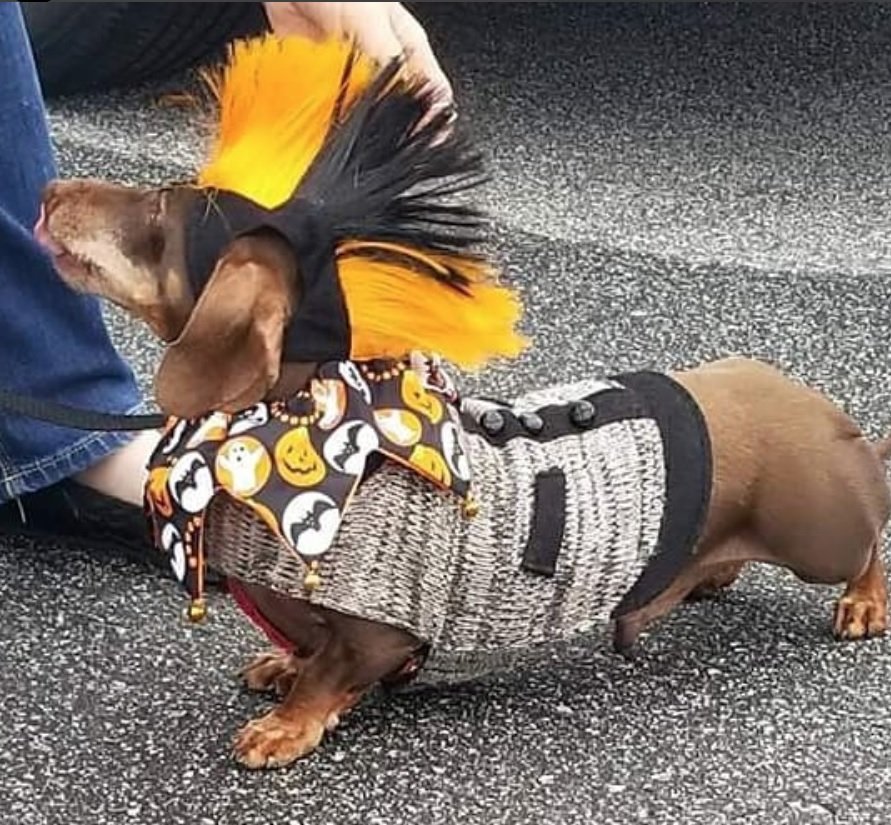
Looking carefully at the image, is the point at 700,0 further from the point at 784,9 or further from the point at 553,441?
the point at 553,441

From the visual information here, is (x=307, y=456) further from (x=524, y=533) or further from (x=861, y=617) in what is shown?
(x=861, y=617)

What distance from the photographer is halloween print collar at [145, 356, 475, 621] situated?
69.9 inches

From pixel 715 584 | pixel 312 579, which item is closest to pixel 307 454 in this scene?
pixel 312 579

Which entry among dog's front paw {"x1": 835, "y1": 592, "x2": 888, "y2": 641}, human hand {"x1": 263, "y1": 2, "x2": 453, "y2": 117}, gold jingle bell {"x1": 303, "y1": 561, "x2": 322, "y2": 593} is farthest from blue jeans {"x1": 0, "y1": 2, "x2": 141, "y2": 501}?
dog's front paw {"x1": 835, "y1": 592, "x2": 888, "y2": 641}

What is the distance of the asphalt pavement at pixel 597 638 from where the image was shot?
6.24 feet

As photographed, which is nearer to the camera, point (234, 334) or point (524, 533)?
point (234, 334)

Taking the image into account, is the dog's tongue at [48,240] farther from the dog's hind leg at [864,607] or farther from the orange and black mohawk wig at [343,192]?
the dog's hind leg at [864,607]

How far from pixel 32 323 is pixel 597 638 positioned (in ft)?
2.40

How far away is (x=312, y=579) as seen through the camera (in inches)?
70.6

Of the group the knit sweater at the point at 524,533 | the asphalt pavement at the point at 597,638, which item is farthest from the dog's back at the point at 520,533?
the asphalt pavement at the point at 597,638

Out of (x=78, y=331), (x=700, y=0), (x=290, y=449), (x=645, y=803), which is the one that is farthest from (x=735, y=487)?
(x=700, y=0)

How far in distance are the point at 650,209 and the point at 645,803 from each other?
1589mm

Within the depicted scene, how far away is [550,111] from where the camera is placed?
375cm

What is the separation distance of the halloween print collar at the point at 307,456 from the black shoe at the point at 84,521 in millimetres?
479
